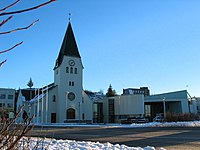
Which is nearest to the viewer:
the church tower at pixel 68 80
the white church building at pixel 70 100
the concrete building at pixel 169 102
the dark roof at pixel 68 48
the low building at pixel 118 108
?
the white church building at pixel 70 100

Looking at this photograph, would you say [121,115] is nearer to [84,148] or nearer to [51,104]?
[51,104]

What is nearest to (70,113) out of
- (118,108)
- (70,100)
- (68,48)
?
(70,100)

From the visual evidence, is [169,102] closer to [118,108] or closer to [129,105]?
[129,105]

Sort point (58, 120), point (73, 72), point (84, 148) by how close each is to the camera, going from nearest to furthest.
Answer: point (84, 148)
point (58, 120)
point (73, 72)

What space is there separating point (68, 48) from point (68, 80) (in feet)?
26.1

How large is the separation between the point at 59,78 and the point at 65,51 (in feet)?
22.3

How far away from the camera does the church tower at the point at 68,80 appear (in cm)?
5257

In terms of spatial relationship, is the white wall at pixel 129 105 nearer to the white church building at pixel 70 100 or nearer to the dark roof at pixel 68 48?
the white church building at pixel 70 100

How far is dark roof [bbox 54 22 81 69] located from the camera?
5659 cm

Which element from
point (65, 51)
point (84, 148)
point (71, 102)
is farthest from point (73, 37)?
point (84, 148)

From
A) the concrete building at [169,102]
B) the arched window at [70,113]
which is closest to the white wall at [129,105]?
the concrete building at [169,102]

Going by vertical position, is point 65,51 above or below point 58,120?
above

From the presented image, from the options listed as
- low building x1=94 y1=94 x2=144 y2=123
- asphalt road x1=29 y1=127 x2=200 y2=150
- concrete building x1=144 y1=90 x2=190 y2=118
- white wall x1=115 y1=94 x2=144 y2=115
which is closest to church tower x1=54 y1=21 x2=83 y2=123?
low building x1=94 y1=94 x2=144 y2=123

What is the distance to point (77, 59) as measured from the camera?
57344 mm
